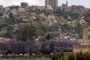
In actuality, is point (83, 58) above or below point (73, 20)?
above

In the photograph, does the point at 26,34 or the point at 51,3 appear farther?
the point at 51,3

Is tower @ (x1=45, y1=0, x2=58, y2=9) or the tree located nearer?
the tree

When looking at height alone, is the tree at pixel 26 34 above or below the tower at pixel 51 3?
above

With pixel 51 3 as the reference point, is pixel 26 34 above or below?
above

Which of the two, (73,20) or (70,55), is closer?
(70,55)

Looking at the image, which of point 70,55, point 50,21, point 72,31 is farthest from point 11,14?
point 70,55

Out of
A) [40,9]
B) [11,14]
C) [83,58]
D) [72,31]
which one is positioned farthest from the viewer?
[40,9]

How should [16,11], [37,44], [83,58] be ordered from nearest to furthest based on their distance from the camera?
1. [83,58]
2. [37,44]
3. [16,11]

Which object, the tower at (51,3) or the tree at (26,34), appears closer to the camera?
the tree at (26,34)

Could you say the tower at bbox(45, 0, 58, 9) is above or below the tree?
below

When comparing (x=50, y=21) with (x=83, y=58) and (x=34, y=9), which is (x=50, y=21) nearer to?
(x=34, y=9)
